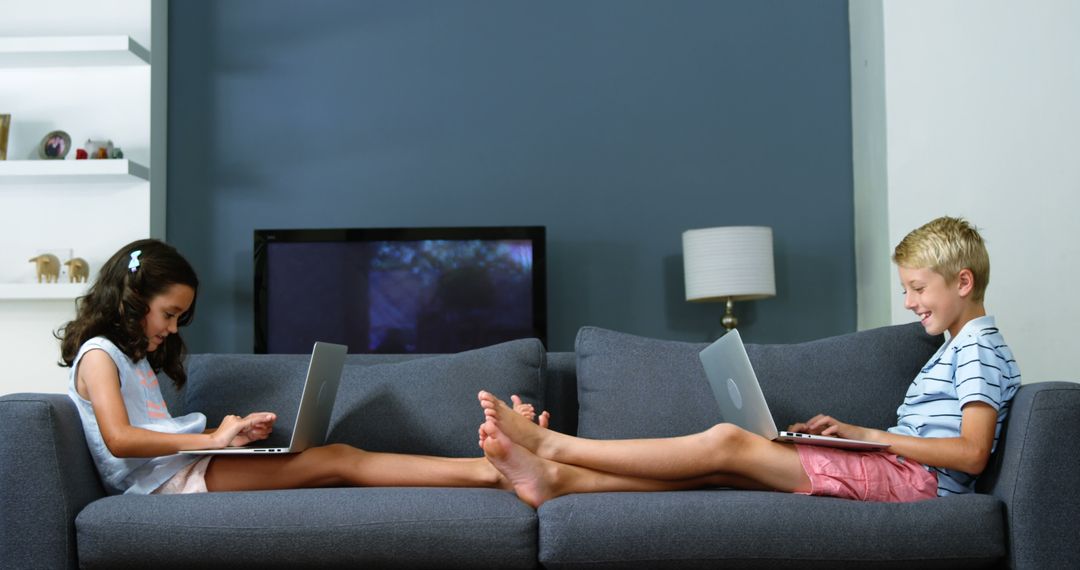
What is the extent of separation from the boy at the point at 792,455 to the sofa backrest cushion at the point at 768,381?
0.22m

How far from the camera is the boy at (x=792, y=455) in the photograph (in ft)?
6.70

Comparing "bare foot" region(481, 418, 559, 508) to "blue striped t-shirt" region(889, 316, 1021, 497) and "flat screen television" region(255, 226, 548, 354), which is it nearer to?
"blue striped t-shirt" region(889, 316, 1021, 497)

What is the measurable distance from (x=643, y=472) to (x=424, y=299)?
7.60 ft

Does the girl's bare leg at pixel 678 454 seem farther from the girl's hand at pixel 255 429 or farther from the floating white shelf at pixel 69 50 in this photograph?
the floating white shelf at pixel 69 50

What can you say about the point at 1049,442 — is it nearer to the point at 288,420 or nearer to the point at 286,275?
the point at 288,420

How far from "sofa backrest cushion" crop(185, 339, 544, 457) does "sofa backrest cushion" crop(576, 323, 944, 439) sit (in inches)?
6.7

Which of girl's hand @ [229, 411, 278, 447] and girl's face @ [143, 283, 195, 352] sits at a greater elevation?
girl's face @ [143, 283, 195, 352]

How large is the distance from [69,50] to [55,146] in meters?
0.40

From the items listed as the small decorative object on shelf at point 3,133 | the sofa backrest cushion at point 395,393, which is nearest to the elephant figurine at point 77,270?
the small decorative object on shelf at point 3,133

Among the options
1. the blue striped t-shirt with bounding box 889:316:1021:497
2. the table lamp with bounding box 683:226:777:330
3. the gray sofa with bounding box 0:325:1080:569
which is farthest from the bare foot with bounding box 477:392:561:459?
the table lamp with bounding box 683:226:777:330

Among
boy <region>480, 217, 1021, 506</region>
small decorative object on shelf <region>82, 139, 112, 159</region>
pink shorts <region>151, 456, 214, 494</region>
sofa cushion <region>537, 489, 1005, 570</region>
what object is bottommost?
sofa cushion <region>537, 489, 1005, 570</region>

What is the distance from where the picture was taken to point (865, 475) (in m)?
2.07

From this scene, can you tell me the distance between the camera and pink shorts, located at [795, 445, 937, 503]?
2051 mm

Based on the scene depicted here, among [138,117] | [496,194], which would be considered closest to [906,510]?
[496,194]
